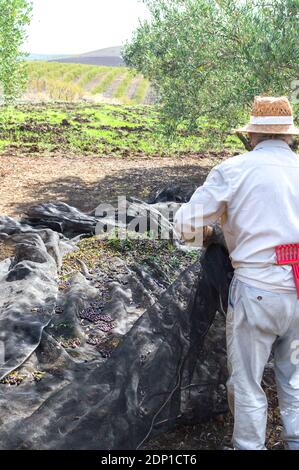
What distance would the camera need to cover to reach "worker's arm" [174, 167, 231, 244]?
2959 mm

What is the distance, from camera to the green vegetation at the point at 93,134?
51.1 ft

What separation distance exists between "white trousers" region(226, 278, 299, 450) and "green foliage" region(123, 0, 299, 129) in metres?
5.32

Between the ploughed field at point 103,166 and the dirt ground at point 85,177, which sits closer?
the ploughed field at point 103,166

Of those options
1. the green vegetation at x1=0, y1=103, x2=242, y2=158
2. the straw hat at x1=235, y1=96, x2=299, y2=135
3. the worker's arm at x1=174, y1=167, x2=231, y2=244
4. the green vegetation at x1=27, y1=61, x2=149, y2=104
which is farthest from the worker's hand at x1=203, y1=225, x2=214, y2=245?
the green vegetation at x1=27, y1=61, x2=149, y2=104

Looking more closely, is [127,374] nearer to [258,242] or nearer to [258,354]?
[258,354]

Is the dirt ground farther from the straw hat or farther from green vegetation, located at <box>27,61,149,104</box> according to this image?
green vegetation, located at <box>27,61,149,104</box>

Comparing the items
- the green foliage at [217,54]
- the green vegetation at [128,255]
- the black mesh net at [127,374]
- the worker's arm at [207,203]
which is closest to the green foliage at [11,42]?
the green foliage at [217,54]

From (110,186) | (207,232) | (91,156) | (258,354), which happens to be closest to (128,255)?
(207,232)

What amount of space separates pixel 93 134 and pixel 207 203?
1617 centimetres

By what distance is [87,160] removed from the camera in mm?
15156

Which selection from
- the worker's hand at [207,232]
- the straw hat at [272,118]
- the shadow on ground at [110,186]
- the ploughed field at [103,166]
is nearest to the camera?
the straw hat at [272,118]

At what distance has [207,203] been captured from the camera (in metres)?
2.97

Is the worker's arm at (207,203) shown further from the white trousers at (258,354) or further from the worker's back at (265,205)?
the white trousers at (258,354)
